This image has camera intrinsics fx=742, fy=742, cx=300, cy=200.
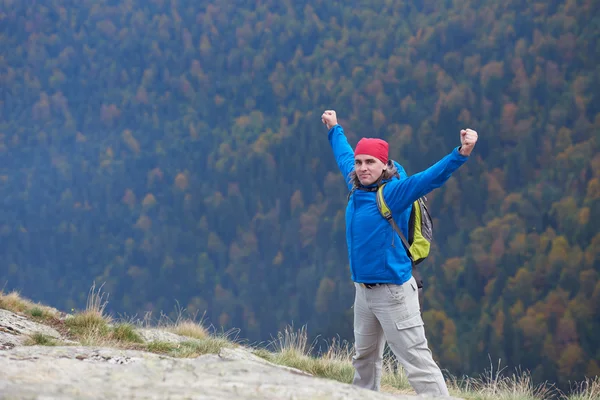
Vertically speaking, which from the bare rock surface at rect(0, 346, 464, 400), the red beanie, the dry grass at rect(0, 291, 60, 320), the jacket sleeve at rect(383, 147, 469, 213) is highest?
the red beanie

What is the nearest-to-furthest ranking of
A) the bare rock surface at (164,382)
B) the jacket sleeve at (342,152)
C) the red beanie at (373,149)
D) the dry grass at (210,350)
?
the bare rock surface at (164,382) < the red beanie at (373,149) < the jacket sleeve at (342,152) < the dry grass at (210,350)

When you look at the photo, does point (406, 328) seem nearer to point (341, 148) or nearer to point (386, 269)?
point (386, 269)

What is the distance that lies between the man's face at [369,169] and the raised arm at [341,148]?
0.22 m

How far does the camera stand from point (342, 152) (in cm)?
415

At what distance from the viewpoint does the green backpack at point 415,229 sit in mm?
3559

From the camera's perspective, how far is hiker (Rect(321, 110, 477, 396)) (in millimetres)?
3516

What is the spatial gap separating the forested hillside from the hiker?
49.7 ft

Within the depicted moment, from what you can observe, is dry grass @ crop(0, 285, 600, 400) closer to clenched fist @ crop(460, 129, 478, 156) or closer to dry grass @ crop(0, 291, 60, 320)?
dry grass @ crop(0, 291, 60, 320)

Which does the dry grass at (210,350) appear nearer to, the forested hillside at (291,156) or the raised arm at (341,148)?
the raised arm at (341,148)

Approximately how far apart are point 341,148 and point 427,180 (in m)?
0.93

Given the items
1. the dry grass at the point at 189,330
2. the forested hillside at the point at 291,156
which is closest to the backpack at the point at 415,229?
the dry grass at the point at 189,330

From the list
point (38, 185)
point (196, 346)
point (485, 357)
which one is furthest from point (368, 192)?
point (38, 185)

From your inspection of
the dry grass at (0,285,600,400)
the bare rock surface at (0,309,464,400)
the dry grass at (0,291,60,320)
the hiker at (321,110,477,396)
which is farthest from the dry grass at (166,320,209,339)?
the bare rock surface at (0,309,464,400)

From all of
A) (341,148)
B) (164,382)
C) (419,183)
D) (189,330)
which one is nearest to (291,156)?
(189,330)
